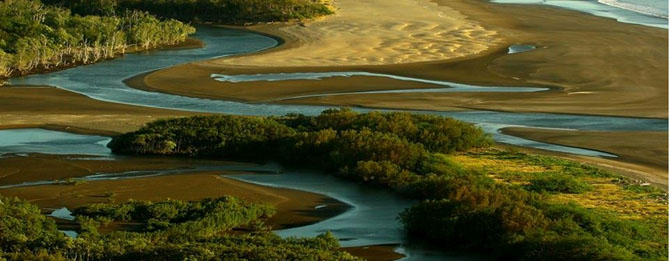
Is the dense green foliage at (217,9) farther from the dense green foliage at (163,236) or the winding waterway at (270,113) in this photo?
the dense green foliage at (163,236)

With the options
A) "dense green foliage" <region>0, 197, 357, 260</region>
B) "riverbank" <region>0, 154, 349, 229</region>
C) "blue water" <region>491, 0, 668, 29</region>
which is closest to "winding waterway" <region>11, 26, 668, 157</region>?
"riverbank" <region>0, 154, 349, 229</region>

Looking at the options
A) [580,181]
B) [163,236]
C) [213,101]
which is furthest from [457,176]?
[213,101]

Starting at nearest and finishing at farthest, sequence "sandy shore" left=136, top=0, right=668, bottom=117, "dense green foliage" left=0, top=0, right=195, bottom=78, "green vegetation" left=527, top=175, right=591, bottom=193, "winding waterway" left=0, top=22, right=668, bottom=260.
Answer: "winding waterway" left=0, top=22, right=668, bottom=260 → "green vegetation" left=527, top=175, right=591, bottom=193 → "sandy shore" left=136, top=0, right=668, bottom=117 → "dense green foliage" left=0, top=0, right=195, bottom=78

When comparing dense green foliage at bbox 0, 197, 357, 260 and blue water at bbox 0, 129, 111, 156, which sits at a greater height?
dense green foliage at bbox 0, 197, 357, 260

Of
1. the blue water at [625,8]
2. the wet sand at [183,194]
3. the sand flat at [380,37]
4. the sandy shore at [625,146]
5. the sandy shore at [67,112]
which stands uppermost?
the blue water at [625,8]

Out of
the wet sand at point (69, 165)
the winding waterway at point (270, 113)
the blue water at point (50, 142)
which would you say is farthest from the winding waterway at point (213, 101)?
the wet sand at point (69, 165)

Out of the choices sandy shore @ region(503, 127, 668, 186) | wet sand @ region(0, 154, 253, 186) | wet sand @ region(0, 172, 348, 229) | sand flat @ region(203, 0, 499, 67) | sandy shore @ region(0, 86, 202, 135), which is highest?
sand flat @ region(203, 0, 499, 67)

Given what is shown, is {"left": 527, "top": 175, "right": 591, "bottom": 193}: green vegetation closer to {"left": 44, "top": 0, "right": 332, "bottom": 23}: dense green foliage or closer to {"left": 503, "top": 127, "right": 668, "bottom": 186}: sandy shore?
{"left": 503, "top": 127, "right": 668, "bottom": 186}: sandy shore

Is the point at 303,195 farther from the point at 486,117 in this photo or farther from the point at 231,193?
the point at 486,117
